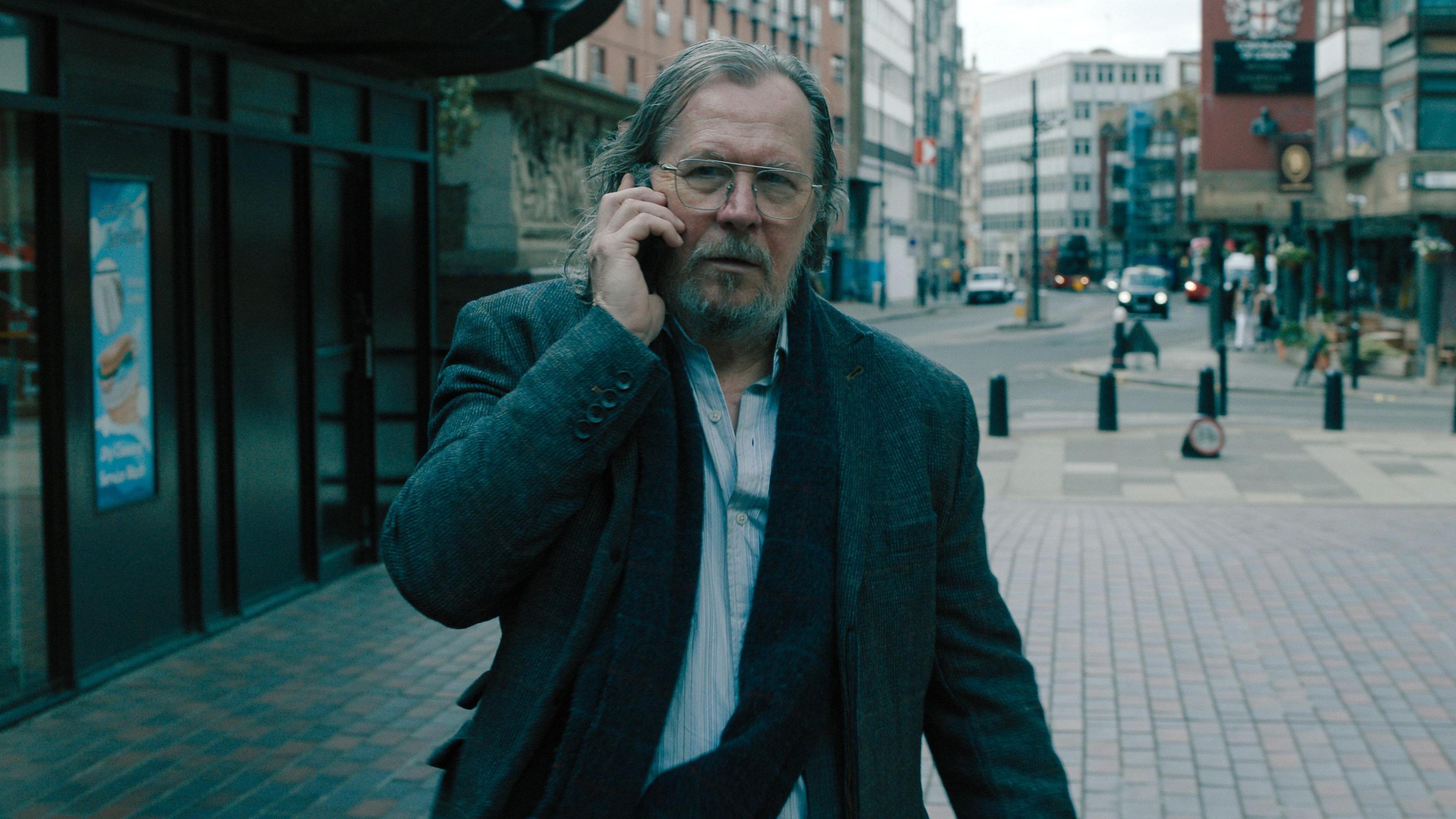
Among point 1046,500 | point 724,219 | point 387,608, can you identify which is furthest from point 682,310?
point 1046,500

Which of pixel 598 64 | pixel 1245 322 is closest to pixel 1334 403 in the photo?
pixel 1245 322

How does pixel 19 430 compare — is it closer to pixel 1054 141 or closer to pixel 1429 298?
pixel 1429 298

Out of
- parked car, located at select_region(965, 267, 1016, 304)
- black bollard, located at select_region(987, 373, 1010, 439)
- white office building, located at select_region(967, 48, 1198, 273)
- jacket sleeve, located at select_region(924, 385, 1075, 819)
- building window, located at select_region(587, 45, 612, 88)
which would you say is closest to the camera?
jacket sleeve, located at select_region(924, 385, 1075, 819)

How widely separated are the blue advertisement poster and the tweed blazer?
15.1 ft

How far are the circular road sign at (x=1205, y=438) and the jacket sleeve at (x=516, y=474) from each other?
1378 centimetres

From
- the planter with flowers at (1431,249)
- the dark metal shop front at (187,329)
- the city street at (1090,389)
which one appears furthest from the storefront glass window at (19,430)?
the planter with flowers at (1431,249)

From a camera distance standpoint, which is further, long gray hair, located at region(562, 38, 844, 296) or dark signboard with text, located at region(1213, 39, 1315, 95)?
dark signboard with text, located at region(1213, 39, 1315, 95)

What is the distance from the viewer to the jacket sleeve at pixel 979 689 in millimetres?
2209

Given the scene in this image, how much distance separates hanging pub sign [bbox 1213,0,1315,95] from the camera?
38594 mm

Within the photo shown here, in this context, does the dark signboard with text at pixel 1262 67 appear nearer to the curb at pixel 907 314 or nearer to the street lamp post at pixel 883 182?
the curb at pixel 907 314

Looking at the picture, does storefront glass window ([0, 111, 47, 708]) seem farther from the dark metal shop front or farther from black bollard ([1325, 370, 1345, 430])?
black bollard ([1325, 370, 1345, 430])

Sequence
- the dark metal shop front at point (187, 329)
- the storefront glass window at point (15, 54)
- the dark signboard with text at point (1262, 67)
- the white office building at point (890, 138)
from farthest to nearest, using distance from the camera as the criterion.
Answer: the white office building at point (890, 138) < the dark signboard with text at point (1262, 67) < the dark metal shop front at point (187, 329) < the storefront glass window at point (15, 54)

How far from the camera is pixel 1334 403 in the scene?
17.7 m

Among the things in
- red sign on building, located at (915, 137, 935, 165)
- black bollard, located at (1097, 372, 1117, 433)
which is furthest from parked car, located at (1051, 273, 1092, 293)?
black bollard, located at (1097, 372, 1117, 433)
